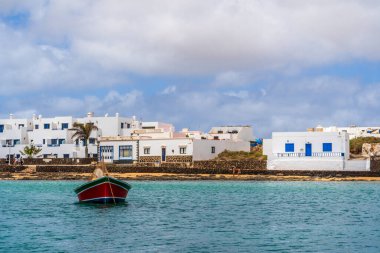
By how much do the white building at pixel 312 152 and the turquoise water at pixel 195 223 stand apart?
78.2 ft

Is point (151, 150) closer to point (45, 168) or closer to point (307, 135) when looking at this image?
point (45, 168)

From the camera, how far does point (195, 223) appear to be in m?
Result: 33.9

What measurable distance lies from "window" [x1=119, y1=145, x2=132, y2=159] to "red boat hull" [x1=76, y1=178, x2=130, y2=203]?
152 feet

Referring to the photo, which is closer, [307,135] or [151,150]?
[307,135]

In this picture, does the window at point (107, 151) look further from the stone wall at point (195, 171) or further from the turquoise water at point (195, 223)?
the turquoise water at point (195, 223)

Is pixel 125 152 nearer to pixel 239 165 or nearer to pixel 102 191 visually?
pixel 239 165

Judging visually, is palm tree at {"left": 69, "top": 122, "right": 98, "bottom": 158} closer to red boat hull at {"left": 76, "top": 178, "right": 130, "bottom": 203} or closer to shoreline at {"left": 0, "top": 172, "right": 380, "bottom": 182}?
shoreline at {"left": 0, "top": 172, "right": 380, "bottom": 182}

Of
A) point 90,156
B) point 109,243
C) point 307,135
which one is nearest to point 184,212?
point 109,243

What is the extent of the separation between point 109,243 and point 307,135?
5623 centimetres

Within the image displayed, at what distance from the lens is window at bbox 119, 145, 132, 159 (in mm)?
91500

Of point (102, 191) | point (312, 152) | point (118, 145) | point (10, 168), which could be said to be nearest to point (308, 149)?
point (312, 152)

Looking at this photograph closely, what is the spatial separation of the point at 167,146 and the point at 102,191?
4500cm

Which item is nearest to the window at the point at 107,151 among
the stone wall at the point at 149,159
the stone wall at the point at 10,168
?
the stone wall at the point at 149,159

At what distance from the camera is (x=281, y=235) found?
2956 centimetres
